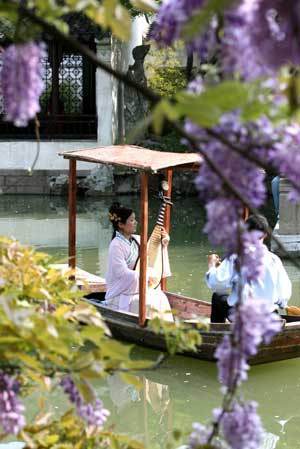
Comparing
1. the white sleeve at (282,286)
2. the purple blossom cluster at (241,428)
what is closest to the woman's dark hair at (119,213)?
the white sleeve at (282,286)

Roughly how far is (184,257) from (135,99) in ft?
26.1

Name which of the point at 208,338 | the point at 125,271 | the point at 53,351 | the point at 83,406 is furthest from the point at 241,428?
the point at 125,271

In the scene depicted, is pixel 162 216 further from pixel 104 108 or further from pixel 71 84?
pixel 71 84

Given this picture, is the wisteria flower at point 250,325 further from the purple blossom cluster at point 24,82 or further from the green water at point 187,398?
the green water at point 187,398

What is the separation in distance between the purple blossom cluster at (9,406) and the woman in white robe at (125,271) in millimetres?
5706

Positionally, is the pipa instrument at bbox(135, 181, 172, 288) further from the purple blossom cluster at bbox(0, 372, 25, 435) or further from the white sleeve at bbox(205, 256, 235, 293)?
the purple blossom cluster at bbox(0, 372, 25, 435)

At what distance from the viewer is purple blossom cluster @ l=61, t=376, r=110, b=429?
1.99m

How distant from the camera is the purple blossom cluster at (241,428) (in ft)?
5.58

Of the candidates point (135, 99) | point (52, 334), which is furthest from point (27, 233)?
point (52, 334)

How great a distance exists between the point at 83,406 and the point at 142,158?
18.5 ft

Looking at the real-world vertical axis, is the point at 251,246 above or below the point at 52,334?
above

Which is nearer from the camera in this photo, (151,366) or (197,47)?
(197,47)

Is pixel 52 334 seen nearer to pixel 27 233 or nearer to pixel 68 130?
pixel 27 233

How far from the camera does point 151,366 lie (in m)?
1.92
